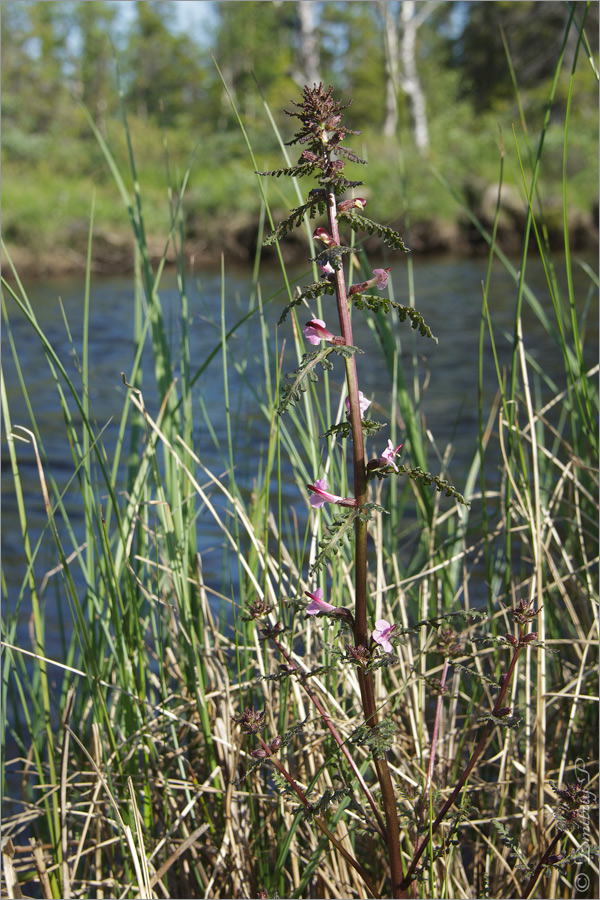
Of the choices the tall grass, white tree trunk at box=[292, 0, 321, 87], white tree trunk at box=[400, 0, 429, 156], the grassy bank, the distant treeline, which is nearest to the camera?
the tall grass

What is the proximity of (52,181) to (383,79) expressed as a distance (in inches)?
697

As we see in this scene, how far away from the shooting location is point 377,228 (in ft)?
2.72

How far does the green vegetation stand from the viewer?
14805 millimetres

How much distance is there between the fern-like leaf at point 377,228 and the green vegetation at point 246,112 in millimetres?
2201

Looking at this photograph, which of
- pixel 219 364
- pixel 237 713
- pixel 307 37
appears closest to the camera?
pixel 237 713

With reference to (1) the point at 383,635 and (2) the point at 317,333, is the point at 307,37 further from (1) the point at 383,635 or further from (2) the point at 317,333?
(1) the point at 383,635

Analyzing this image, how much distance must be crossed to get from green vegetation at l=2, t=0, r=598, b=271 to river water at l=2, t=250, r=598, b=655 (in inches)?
44.9

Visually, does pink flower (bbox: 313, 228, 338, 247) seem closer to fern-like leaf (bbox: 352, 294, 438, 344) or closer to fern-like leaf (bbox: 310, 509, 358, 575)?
fern-like leaf (bbox: 352, 294, 438, 344)

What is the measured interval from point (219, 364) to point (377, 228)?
6.42 metres

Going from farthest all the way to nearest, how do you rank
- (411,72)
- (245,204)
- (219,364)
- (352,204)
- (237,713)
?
(411,72) → (245,204) → (219,364) → (237,713) → (352,204)

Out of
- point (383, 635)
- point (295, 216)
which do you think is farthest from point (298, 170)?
point (383, 635)

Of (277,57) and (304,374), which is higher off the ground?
(277,57)

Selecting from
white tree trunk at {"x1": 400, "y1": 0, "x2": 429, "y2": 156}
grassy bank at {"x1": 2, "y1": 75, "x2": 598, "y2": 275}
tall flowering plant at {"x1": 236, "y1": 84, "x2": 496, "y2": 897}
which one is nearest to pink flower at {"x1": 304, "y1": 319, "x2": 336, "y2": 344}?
tall flowering plant at {"x1": 236, "y1": 84, "x2": 496, "y2": 897}

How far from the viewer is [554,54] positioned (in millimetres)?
24531
